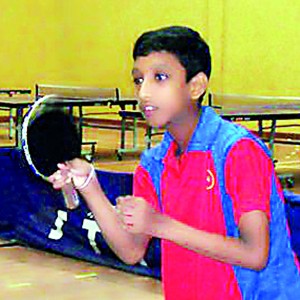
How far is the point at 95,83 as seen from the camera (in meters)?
14.7

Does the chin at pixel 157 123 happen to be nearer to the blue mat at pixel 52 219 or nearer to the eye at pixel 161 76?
the eye at pixel 161 76

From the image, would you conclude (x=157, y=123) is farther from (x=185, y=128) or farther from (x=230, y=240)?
(x=230, y=240)

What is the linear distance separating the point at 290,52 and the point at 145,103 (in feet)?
33.4

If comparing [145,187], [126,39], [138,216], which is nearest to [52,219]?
[145,187]

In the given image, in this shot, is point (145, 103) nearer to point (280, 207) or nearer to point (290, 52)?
point (280, 207)

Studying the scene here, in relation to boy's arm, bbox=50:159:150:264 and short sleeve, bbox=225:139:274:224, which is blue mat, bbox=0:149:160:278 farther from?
short sleeve, bbox=225:139:274:224

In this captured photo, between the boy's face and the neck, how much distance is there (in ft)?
0.10

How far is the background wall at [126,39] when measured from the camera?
11.7 metres

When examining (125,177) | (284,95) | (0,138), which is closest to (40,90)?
(0,138)

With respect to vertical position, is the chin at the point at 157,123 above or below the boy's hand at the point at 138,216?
above

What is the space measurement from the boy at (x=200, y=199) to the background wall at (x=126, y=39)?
992cm

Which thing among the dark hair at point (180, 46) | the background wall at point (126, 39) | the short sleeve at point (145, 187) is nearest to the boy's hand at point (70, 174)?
the short sleeve at point (145, 187)

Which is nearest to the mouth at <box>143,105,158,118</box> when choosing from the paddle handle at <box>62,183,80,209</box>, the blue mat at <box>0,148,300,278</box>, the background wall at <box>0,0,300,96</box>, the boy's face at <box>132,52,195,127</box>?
the boy's face at <box>132,52,195,127</box>

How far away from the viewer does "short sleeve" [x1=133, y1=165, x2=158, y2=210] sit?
1.78 metres
